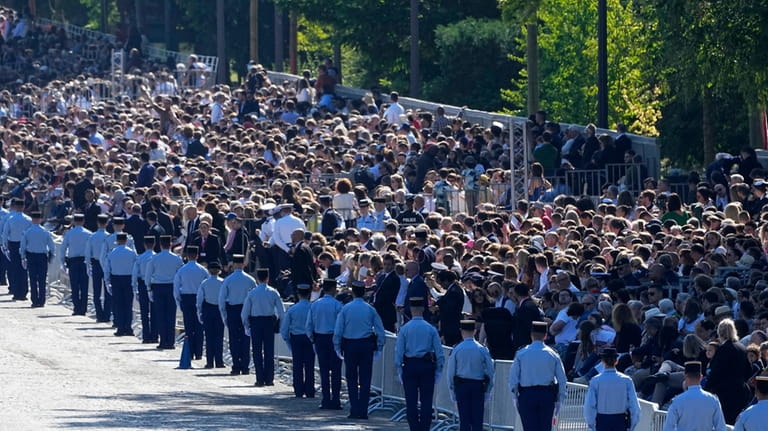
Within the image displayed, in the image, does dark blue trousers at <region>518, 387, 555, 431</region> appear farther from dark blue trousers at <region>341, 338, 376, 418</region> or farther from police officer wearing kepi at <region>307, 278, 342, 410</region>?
police officer wearing kepi at <region>307, 278, 342, 410</region>

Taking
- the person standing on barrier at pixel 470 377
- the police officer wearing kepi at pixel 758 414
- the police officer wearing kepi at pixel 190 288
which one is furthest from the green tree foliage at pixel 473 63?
the police officer wearing kepi at pixel 758 414

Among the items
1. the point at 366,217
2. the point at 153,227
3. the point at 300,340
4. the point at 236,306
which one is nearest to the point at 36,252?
the point at 153,227

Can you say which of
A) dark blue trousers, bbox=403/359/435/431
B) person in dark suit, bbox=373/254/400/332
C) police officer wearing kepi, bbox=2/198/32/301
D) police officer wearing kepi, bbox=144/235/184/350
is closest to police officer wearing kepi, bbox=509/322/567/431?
dark blue trousers, bbox=403/359/435/431

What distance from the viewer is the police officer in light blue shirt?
89.8ft

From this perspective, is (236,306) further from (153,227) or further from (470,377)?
(470,377)

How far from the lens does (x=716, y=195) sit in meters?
26.4

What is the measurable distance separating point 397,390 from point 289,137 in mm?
16841

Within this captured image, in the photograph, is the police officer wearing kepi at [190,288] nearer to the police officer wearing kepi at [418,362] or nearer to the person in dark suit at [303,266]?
the person in dark suit at [303,266]

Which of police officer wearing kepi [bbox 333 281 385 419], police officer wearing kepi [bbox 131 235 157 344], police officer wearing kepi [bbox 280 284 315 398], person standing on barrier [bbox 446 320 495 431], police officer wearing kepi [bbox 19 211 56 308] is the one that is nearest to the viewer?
person standing on barrier [bbox 446 320 495 431]

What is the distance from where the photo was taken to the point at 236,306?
25375 millimetres

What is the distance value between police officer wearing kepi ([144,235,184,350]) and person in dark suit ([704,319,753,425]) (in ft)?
39.6

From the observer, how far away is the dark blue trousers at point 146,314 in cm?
2861

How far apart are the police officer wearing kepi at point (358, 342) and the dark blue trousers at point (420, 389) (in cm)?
134

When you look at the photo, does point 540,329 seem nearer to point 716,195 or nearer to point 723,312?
point 723,312
